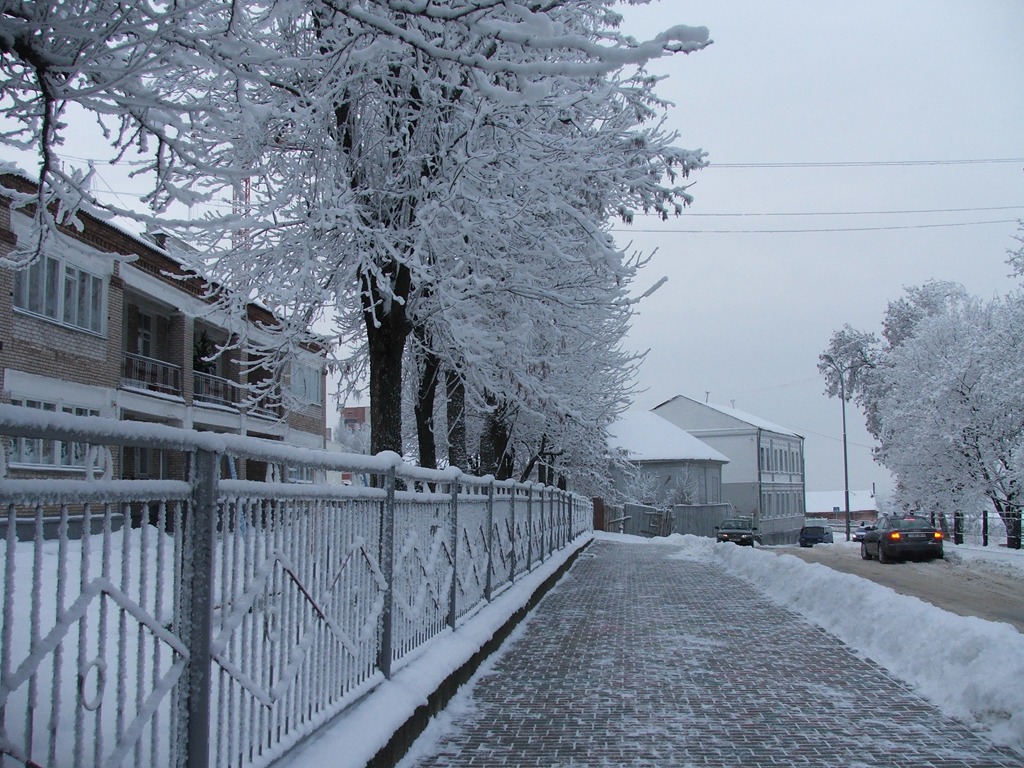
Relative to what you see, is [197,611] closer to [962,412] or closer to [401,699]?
[401,699]

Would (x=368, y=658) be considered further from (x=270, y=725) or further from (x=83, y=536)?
(x=83, y=536)

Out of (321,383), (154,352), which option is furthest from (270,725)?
(321,383)

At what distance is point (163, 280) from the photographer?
24.9m

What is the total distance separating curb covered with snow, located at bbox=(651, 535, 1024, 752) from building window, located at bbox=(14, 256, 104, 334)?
16.4 m

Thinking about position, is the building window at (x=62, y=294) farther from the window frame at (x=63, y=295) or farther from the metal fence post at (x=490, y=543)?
the metal fence post at (x=490, y=543)

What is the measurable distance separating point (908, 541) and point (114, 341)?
22750 mm

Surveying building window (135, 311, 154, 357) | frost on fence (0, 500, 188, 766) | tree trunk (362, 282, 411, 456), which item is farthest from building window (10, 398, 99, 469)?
building window (135, 311, 154, 357)

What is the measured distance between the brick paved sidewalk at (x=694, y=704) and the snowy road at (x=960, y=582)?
5185 mm

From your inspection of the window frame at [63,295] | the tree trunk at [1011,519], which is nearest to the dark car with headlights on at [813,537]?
the tree trunk at [1011,519]

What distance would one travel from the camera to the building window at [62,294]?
64.0 feet

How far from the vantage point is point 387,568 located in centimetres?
587

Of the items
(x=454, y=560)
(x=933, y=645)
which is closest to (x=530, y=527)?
(x=454, y=560)

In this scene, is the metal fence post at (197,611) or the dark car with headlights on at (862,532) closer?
the metal fence post at (197,611)

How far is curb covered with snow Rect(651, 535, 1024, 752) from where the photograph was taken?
6176 mm
